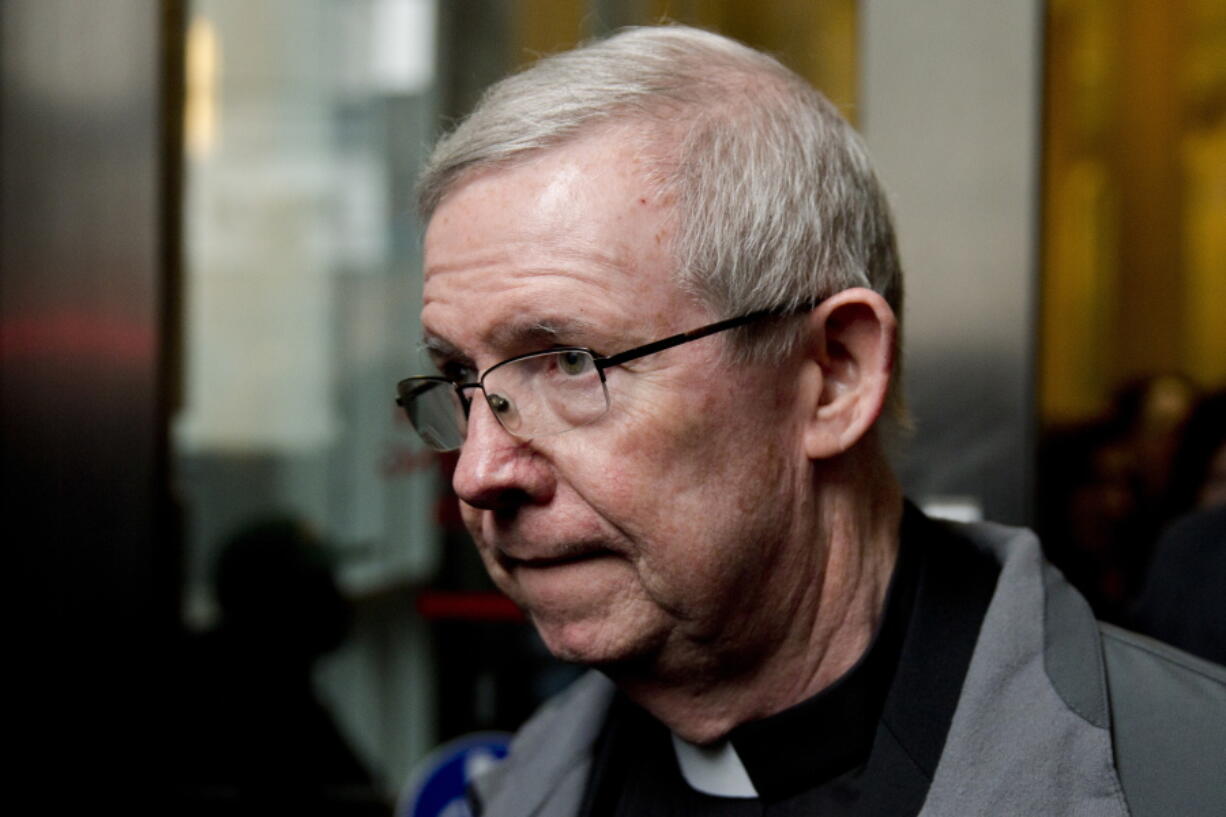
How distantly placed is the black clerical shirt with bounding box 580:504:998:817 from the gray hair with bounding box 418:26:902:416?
1.17 ft

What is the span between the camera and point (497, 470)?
4.50 feet

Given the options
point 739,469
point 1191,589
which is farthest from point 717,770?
point 1191,589

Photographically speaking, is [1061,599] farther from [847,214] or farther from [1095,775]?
[847,214]

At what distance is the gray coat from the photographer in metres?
1.26

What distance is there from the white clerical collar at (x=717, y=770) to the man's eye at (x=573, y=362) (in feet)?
1.75

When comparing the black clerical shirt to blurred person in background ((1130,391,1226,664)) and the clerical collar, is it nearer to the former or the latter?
the clerical collar

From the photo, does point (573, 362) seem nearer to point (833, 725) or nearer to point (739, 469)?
point (739, 469)

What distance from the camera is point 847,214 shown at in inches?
58.0

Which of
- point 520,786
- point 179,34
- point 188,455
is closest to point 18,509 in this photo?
point 188,455

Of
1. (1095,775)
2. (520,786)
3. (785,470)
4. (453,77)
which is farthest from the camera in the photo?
(453,77)

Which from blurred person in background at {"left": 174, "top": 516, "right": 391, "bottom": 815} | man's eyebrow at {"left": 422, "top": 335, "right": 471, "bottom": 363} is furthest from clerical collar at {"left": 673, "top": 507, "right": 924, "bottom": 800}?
blurred person in background at {"left": 174, "top": 516, "right": 391, "bottom": 815}

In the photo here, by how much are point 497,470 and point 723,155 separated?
44 cm

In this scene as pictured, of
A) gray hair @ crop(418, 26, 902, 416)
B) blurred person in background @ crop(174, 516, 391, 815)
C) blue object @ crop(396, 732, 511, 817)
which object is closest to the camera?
gray hair @ crop(418, 26, 902, 416)

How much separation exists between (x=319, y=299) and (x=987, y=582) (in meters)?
1.83
